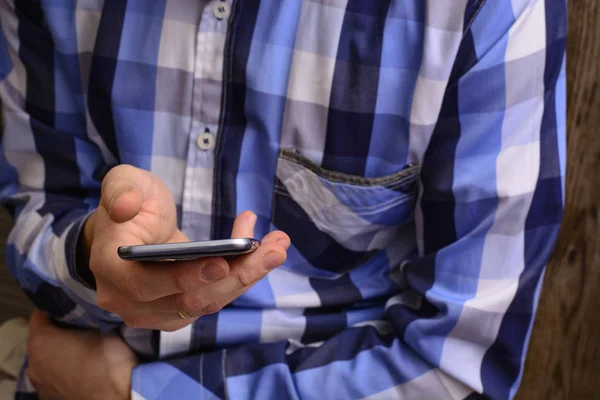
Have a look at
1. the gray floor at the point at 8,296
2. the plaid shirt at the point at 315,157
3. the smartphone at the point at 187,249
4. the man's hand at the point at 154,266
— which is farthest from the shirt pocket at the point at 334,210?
the gray floor at the point at 8,296

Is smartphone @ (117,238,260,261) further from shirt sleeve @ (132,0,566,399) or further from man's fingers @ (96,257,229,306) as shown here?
shirt sleeve @ (132,0,566,399)

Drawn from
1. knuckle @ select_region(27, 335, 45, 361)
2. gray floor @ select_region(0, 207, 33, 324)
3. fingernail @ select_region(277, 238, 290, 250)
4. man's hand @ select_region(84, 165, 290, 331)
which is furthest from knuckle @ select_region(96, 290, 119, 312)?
gray floor @ select_region(0, 207, 33, 324)

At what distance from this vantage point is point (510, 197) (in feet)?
2.11

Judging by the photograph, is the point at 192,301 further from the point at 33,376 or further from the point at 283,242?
the point at 33,376

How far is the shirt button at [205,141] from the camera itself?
27.9 inches

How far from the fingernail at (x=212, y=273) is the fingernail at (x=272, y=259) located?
4 centimetres

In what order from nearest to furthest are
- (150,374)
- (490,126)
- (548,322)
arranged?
(490,126) → (150,374) → (548,322)

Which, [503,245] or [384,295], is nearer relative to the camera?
[503,245]

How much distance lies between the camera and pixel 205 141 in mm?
710

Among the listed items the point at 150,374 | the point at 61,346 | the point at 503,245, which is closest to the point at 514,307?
the point at 503,245

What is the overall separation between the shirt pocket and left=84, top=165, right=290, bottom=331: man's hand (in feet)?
0.57

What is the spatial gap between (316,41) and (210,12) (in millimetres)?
134

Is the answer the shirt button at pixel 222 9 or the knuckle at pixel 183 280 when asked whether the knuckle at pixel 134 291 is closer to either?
the knuckle at pixel 183 280

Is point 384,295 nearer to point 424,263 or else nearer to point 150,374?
point 424,263
